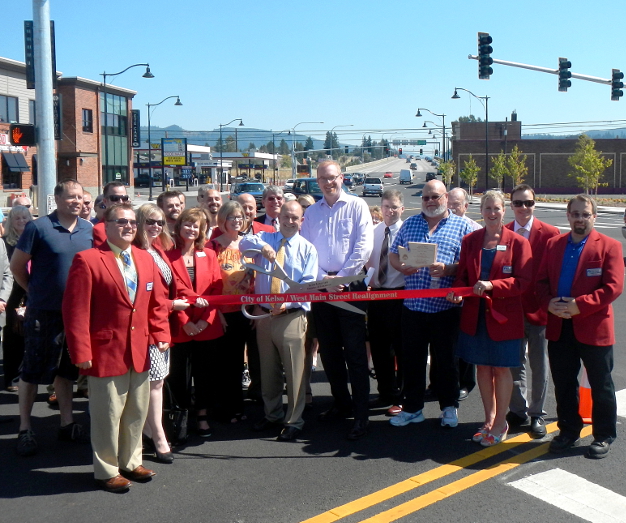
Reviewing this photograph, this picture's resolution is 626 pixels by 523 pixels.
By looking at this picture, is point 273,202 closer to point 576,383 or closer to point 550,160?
point 576,383

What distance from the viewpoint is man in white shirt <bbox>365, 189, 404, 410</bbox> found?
654 centimetres

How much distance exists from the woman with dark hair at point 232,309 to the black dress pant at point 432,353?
1452 mm

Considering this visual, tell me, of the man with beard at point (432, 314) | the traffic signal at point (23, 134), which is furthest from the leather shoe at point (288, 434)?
the traffic signal at point (23, 134)

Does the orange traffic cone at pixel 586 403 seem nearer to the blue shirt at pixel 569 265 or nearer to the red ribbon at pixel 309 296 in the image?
the blue shirt at pixel 569 265

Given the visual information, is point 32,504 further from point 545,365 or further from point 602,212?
point 602,212

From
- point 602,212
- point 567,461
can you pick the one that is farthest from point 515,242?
point 602,212

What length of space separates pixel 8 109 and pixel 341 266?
141 ft

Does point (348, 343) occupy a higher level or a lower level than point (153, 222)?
lower

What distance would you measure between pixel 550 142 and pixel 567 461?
7285 cm

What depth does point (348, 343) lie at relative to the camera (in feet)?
18.9

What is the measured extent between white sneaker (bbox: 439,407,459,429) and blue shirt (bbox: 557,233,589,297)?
4.61 ft

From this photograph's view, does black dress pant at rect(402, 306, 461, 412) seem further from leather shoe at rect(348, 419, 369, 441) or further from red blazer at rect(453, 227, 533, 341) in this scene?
leather shoe at rect(348, 419, 369, 441)

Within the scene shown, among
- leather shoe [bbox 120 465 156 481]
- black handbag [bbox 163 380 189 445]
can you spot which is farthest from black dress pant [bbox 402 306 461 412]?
leather shoe [bbox 120 465 156 481]

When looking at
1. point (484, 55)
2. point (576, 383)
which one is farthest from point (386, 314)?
point (484, 55)
